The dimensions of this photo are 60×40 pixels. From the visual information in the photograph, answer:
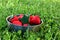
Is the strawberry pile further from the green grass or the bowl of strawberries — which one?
the green grass

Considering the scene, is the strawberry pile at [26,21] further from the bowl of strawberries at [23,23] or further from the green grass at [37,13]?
the green grass at [37,13]

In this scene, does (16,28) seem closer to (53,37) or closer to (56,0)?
(53,37)

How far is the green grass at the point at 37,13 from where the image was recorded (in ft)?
8.20

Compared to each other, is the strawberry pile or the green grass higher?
the strawberry pile

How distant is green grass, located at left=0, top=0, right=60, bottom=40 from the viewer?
98.4 inches

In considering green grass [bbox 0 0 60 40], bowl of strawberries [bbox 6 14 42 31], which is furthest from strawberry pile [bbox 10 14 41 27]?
green grass [bbox 0 0 60 40]

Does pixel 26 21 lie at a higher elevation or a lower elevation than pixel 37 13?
higher

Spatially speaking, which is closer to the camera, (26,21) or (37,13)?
(26,21)

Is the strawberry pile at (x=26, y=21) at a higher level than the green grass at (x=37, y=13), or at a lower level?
higher

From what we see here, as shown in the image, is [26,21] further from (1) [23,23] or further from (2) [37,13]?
(2) [37,13]

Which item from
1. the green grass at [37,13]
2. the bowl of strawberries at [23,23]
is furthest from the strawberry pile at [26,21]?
the green grass at [37,13]

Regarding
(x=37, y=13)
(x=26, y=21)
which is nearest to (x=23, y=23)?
(x=26, y=21)

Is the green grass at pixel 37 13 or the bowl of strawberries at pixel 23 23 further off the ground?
the bowl of strawberries at pixel 23 23

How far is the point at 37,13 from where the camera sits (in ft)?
10.6
